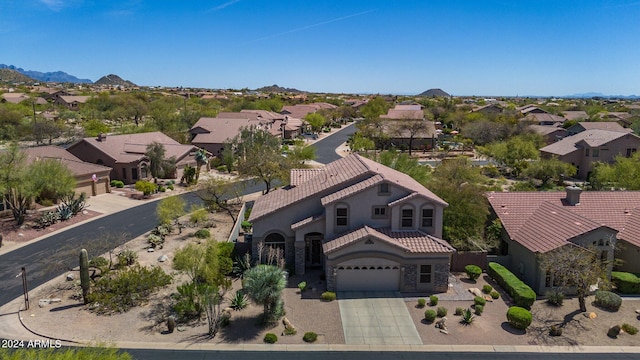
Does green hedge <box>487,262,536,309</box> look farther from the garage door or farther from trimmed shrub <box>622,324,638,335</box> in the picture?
the garage door

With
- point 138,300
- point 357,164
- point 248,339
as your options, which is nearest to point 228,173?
point 357,164

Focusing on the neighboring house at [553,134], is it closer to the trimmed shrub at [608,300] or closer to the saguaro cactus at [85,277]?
the trimmed shrub at [608,300]

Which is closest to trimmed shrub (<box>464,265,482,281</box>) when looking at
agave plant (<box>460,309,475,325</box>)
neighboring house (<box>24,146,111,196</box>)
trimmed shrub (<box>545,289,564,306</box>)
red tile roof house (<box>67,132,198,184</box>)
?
trimmed shrub (<box>545,289,564,306</box>)

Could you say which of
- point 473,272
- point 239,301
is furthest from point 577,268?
point 239,301

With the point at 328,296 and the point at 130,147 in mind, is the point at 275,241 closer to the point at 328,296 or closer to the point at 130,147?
the point at 328,296

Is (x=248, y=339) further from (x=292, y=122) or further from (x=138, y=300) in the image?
(x=292, y=122)
